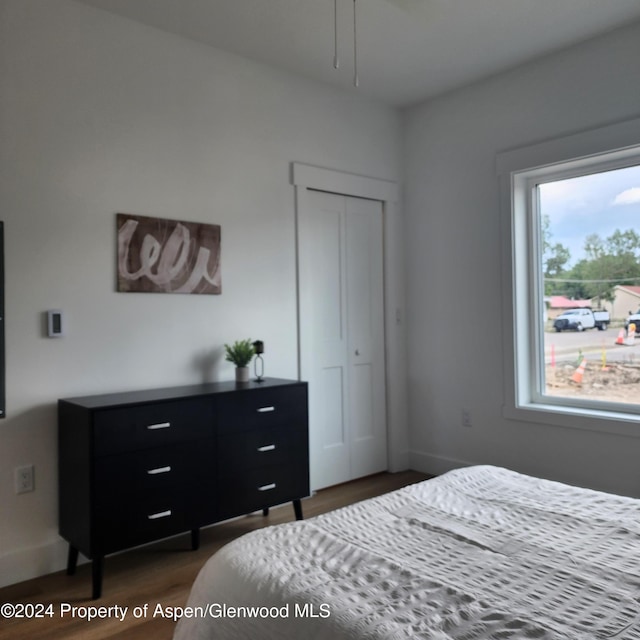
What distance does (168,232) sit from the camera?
3.05 metres

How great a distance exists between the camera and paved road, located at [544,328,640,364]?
3.27 meters

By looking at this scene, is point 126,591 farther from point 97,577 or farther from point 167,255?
point 167,255

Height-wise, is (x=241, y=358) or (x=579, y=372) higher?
(x=241, y=358)

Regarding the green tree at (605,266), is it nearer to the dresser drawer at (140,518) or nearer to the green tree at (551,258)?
the green tree at (551,258)

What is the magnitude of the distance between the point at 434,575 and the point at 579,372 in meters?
2.53

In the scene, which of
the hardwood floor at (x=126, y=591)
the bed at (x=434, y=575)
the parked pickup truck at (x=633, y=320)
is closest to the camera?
the bed at (x=434, y=575)

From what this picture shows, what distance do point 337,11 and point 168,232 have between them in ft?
4.84

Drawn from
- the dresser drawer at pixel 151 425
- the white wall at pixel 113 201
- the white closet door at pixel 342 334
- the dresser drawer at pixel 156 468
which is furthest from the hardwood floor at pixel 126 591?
the white closet door at pixel 342 334

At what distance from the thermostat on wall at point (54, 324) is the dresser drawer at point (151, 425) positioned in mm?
553

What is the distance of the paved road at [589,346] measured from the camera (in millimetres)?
3270

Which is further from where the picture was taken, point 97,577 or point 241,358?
point 241,358

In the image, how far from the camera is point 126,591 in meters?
2.43

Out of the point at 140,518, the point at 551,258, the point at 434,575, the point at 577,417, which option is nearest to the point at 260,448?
the point at 140,518

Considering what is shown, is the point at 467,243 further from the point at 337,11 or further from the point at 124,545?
the point at 124,545
